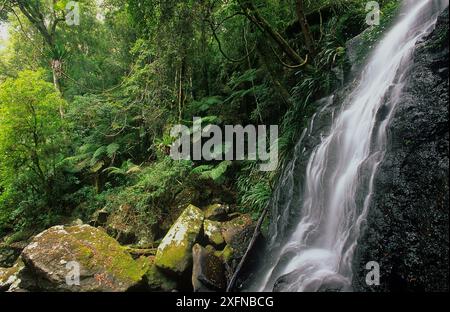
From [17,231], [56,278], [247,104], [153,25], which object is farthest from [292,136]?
[17,231]

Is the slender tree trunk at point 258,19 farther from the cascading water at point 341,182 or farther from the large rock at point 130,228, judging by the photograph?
the large rock at point 130,228

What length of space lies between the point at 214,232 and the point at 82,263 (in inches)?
99.1

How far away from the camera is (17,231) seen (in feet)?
35.0

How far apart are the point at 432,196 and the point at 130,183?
8531 millimetres

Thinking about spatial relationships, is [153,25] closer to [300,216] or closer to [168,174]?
[168,174]

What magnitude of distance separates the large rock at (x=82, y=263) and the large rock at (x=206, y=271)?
1.13 meters

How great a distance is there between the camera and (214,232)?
6.28 metres

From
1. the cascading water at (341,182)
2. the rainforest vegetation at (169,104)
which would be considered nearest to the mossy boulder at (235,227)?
the rainforest vegetation at (169,104)

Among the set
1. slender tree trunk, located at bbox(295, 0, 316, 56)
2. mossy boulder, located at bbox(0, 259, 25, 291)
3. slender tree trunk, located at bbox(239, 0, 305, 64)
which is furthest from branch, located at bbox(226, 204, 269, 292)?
mossy boulder, located at bbox(0, 259, 25, 291)

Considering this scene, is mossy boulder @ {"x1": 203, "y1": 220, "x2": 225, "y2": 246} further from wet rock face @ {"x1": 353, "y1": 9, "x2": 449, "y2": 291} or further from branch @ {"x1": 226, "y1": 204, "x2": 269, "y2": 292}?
wet rock face @ {"x1": 353, "y1": 9, "x2": 449, "y2": 291}

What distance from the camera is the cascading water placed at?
4.20 meters

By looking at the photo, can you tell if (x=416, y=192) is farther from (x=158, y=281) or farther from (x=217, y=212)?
(x=158, y=281)

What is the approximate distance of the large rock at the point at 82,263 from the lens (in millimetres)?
5822

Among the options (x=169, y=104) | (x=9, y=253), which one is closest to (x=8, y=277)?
(x=9, y=253)
